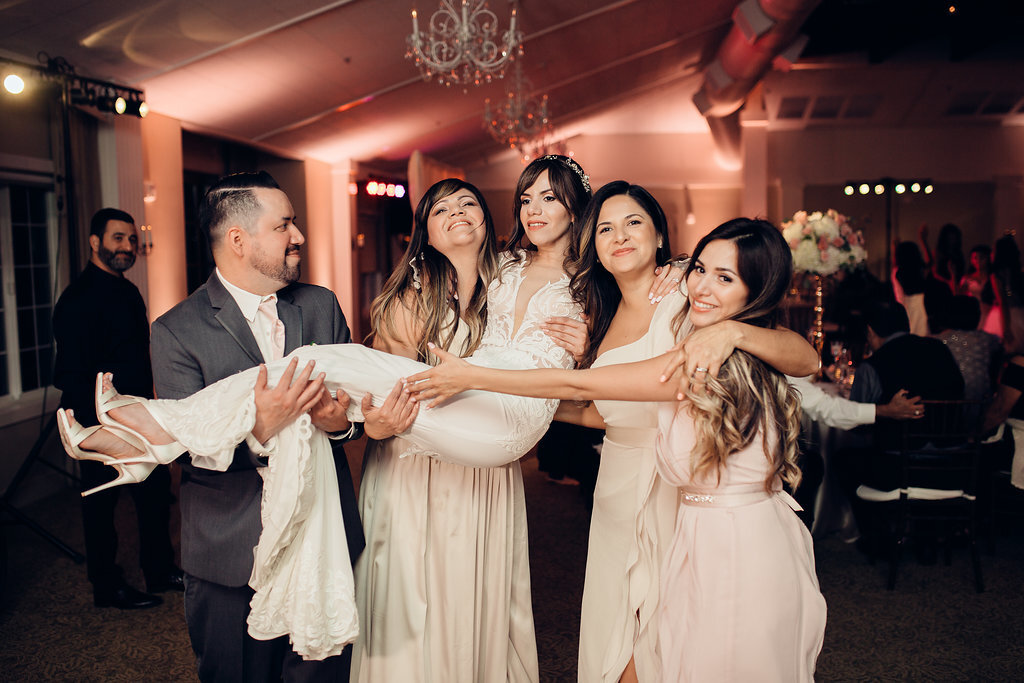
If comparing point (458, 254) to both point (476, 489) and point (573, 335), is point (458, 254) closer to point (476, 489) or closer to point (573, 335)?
point (573, 335)

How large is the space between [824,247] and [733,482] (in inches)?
146

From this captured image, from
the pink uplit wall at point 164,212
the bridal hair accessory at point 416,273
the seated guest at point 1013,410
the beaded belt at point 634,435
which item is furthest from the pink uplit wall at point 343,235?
the beaded belt at point 634,435

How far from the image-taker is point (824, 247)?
507 centimetres

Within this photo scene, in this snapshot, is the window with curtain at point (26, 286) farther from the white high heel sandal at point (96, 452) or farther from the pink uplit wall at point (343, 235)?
the pink uplit wall at point (343, 235)

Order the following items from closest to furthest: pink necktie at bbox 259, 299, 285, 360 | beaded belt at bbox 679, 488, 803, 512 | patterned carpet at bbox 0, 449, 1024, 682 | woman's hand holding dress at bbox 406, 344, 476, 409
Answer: beaded belt at bbox 679, 488, 803, 512, woman's hand holding dress at bbox 406, 344, 476, 409, pink necktie at bbox 259, 299, 285, 360, patterned carpet at bbox 0, 449, 1024, 682

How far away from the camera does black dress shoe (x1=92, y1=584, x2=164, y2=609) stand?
12.2 ft

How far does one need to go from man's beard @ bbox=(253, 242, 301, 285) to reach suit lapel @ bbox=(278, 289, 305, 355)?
Result: 76mm

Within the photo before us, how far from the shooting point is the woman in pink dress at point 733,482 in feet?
5.88

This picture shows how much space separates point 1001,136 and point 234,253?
47.0 feet

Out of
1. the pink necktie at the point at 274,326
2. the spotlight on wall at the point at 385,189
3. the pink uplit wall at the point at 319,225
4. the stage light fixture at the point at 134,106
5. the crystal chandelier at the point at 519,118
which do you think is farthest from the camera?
the spotlight on wall at the point at 385,189

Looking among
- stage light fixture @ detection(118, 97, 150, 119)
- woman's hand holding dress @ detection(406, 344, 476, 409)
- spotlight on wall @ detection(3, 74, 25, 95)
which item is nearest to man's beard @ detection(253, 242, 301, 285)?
woman's hand holding dress @ detection(406, 344, 476, 409)

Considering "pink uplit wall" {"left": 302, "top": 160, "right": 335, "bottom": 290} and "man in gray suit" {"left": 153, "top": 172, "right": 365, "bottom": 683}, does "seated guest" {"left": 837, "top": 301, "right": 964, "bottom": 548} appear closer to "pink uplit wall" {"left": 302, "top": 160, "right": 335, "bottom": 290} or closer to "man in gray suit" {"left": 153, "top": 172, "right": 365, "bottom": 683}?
"man in gray suit" {"left": 153, "top": 172, "right": 365, "bottom": 683}

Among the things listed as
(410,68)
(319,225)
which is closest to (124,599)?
(410,68)

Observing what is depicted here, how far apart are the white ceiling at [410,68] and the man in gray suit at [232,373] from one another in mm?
3713
